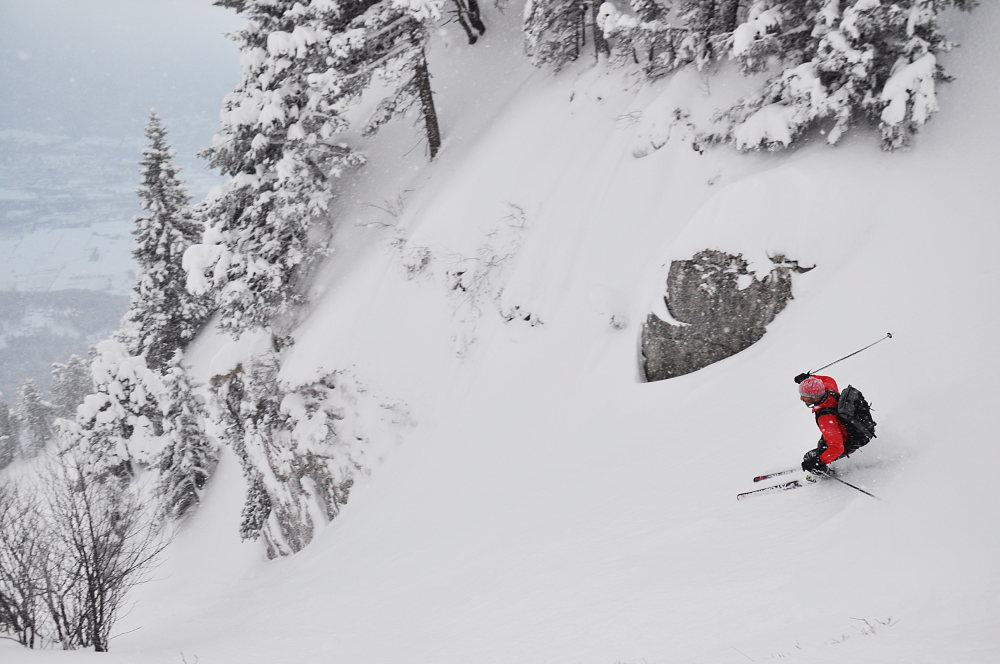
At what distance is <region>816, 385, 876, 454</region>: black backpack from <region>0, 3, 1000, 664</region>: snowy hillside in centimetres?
53

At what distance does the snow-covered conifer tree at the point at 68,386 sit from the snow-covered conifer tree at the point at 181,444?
53.4 m

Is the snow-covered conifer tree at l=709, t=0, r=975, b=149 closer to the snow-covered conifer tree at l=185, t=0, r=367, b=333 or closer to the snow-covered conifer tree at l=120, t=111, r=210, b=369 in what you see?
the snow-covered conifer tree at l=185, t=0, r=367, b=333

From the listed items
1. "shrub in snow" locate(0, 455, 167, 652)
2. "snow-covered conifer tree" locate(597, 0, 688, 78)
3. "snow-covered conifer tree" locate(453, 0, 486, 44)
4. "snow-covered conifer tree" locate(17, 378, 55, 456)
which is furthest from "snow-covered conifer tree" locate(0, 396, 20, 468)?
"snow-covered conifer tree" locate(597, 0, 688, 78)

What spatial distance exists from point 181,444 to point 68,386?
58770 mm

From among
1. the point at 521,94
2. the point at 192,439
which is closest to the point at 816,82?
the point at 521,94

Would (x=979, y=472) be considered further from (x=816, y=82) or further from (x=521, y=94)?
(x=521, y=94)

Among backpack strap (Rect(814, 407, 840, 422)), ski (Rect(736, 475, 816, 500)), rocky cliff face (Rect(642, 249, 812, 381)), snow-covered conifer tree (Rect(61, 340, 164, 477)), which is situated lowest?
ski (Rect(736, 475, 816, 500))

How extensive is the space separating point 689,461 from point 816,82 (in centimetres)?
743

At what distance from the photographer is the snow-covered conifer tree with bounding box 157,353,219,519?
25859mm

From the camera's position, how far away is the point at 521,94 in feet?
67.9

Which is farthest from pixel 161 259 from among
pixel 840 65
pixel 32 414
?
pixel 32 414

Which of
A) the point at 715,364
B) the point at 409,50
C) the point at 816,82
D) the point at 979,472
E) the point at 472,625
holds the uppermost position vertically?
the point at 409,50

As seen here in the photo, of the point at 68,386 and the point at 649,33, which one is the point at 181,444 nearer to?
the point at 649,33

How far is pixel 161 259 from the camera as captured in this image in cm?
3103
